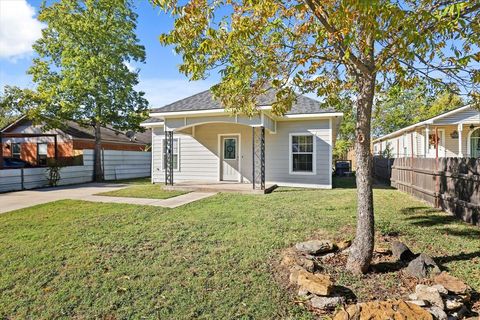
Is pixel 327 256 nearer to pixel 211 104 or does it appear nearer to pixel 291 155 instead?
pixel 291 155

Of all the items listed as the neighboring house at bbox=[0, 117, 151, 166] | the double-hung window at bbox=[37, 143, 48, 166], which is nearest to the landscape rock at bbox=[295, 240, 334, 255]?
the neighboring house at bbox=[0, 117, 151, 166]

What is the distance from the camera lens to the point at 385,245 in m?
4.88

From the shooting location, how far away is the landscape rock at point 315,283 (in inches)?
125

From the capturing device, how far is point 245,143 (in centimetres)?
1373

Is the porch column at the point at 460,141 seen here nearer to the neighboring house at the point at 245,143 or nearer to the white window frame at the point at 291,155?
the neighboring house at the point at 245,143

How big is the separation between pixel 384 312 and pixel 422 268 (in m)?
1.35

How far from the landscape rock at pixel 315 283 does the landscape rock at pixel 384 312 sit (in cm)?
30

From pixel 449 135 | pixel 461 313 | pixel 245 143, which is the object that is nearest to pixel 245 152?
pixel 245 143

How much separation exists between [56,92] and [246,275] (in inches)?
626

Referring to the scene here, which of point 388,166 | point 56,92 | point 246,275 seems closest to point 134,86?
point 56,92

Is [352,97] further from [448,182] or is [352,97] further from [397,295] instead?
[397,295]

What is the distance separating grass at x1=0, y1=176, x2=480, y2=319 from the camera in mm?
3215

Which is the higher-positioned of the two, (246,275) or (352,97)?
(352,97)

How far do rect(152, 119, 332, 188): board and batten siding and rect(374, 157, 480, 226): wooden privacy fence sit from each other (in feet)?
10.7
